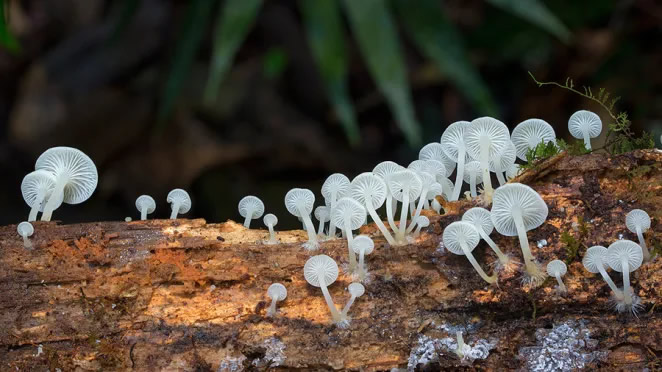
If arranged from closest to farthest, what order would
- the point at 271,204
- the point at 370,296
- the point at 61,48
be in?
1. the point at 370,296
2. the point at 271,204
3. the point at 61,48

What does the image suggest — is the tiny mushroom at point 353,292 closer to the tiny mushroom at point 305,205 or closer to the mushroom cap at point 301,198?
the tiny mushroom at point 305,205

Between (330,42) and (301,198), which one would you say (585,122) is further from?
(330,42)

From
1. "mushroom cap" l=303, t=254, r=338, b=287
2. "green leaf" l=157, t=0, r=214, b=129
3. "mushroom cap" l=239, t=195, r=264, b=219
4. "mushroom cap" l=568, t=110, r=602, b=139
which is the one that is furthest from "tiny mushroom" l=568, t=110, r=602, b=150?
"green leaf" l=157, t=0, r=214, b=129

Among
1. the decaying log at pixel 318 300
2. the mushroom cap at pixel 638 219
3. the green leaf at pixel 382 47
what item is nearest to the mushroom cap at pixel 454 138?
the decaying log at pixel 318 300

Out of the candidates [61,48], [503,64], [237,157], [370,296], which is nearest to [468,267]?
[370,296]

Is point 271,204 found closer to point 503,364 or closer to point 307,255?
point 307,255

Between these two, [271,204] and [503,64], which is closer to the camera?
[271,204]

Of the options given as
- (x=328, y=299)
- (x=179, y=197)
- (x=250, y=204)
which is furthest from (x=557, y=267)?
(x=179, y=197)
